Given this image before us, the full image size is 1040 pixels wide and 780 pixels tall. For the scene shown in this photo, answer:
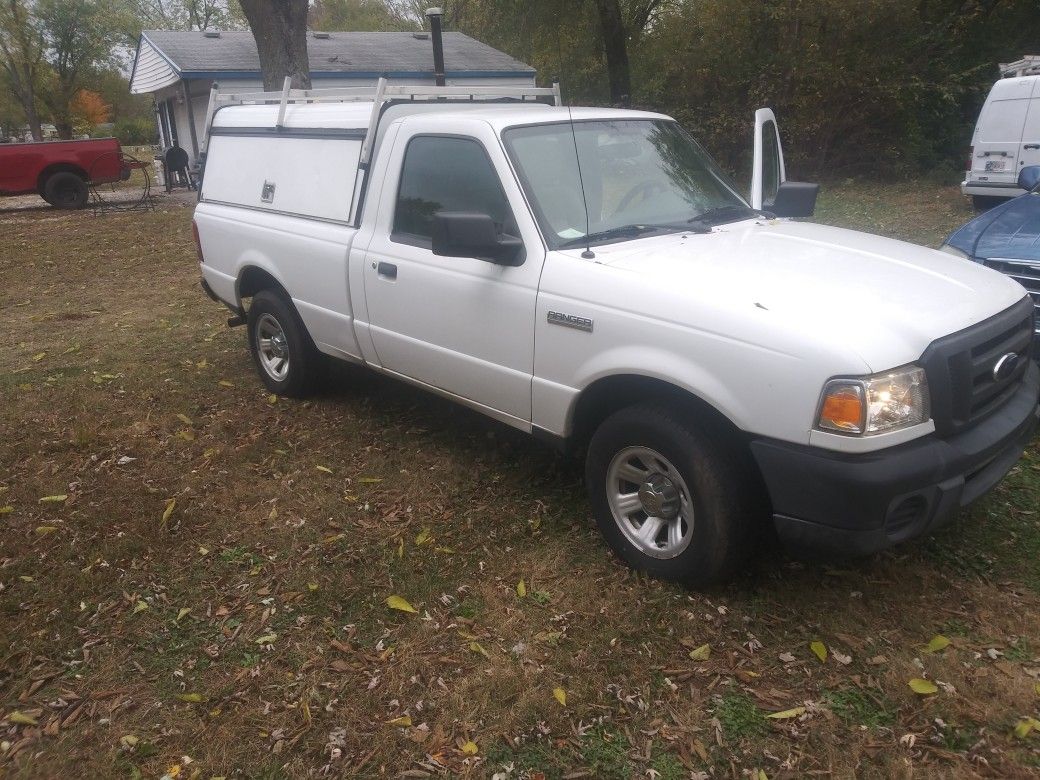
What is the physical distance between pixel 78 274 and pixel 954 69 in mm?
16858

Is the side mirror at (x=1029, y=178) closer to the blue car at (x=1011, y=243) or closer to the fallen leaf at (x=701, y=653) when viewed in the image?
the blue car at (x=1011, y=243)

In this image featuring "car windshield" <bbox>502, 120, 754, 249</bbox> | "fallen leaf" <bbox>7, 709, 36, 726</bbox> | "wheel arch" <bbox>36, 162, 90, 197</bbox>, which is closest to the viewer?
"fallen leaf" <bbox>7, 709, 36, 726</bbox>

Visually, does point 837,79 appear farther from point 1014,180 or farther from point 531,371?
point 531,371

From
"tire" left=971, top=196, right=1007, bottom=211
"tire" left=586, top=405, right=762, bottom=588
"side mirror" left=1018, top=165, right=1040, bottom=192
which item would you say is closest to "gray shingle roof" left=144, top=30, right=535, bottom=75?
"tire" left=971, top=196, right=1007, bottom=211

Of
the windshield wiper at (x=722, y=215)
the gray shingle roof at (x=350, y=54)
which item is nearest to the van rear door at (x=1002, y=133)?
the windshield wiper at (x=722, y=215)

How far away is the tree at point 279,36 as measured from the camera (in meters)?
12.2

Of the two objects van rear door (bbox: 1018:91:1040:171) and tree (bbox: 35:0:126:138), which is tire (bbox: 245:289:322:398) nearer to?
van rear door (bbox: 1018:91:1040:171)

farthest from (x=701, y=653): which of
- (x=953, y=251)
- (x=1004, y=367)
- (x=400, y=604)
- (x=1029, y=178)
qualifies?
(x=1029, y=178)

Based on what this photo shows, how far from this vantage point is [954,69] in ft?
56.1

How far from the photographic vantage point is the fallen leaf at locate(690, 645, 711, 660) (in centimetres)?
311

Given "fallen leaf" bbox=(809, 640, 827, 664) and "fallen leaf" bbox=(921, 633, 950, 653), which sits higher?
"fallen leaf" bbox=(921, 633, 950, 653)

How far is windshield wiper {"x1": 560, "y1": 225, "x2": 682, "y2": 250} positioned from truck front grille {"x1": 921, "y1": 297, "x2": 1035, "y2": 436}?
1.43 m

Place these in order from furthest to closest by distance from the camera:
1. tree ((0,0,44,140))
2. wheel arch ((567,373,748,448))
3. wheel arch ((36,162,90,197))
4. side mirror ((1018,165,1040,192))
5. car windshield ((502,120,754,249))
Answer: tree ((0,0,44,140)) < wheel arch ((36,162,90,197)) < side mirror ((1018,165,1040,192)) < car windshield ((502,120,754,249)) < wheel arch ((567,373,748,448))

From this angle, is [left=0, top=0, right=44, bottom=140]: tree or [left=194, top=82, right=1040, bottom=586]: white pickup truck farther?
[left=0, top=0, right=44, bottom=140]: tree
